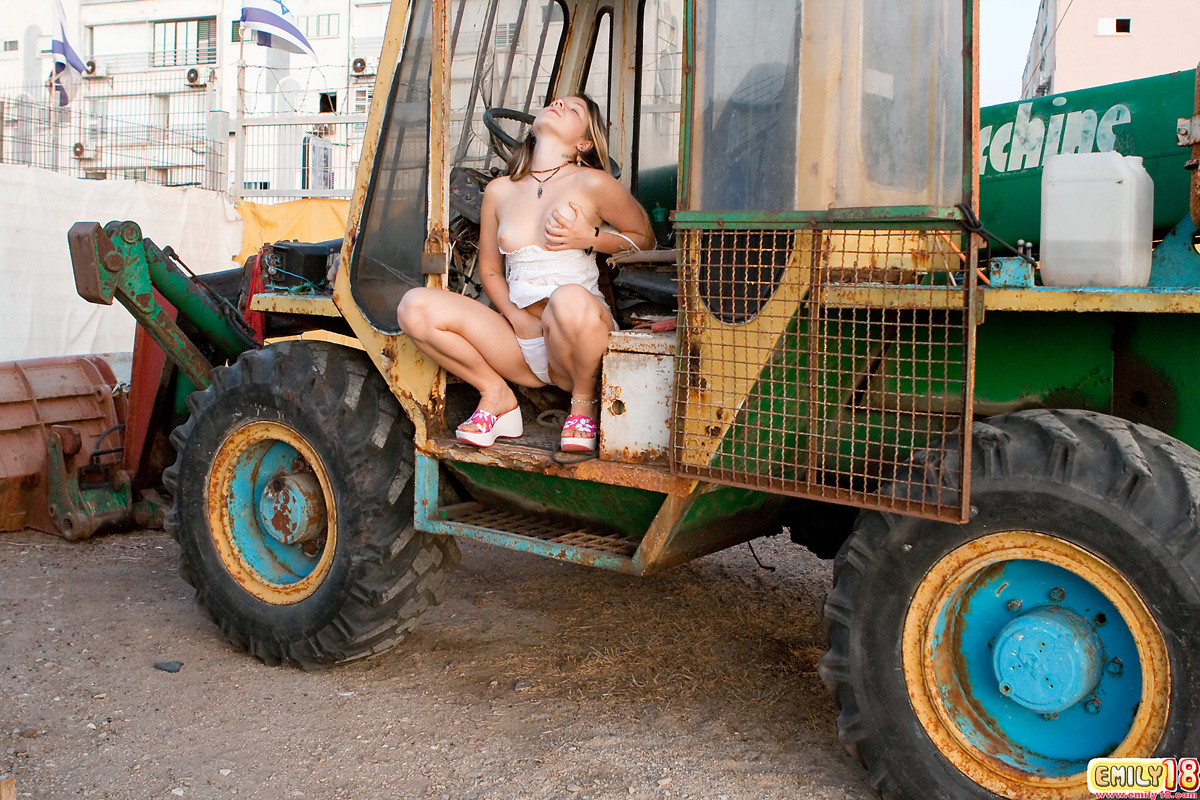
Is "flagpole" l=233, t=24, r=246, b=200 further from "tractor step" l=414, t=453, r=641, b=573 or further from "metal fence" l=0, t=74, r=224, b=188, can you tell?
"tractor step" l=414, t=453, r=641, b=573

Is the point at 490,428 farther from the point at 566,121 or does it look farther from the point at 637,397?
the point at 566,121

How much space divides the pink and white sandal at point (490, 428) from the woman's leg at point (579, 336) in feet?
1.07

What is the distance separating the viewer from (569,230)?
341 cm

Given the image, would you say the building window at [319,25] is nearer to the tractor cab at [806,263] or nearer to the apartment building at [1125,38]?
the apartment building at [1125,38]

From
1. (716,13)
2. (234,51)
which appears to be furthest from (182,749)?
(234,51)

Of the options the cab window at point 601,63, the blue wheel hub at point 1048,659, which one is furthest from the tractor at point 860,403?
the cab window at point 601,63

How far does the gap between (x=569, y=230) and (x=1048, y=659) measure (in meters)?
1.91

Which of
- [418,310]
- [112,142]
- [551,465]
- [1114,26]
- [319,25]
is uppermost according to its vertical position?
[319,25]

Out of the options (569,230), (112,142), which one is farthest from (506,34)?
(112,142)

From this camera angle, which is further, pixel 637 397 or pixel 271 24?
pixel 271 24

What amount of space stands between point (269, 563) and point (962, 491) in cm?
279

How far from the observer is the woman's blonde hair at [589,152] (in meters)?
3.68

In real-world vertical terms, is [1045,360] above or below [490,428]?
above

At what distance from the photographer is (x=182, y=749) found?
3.20 meters
